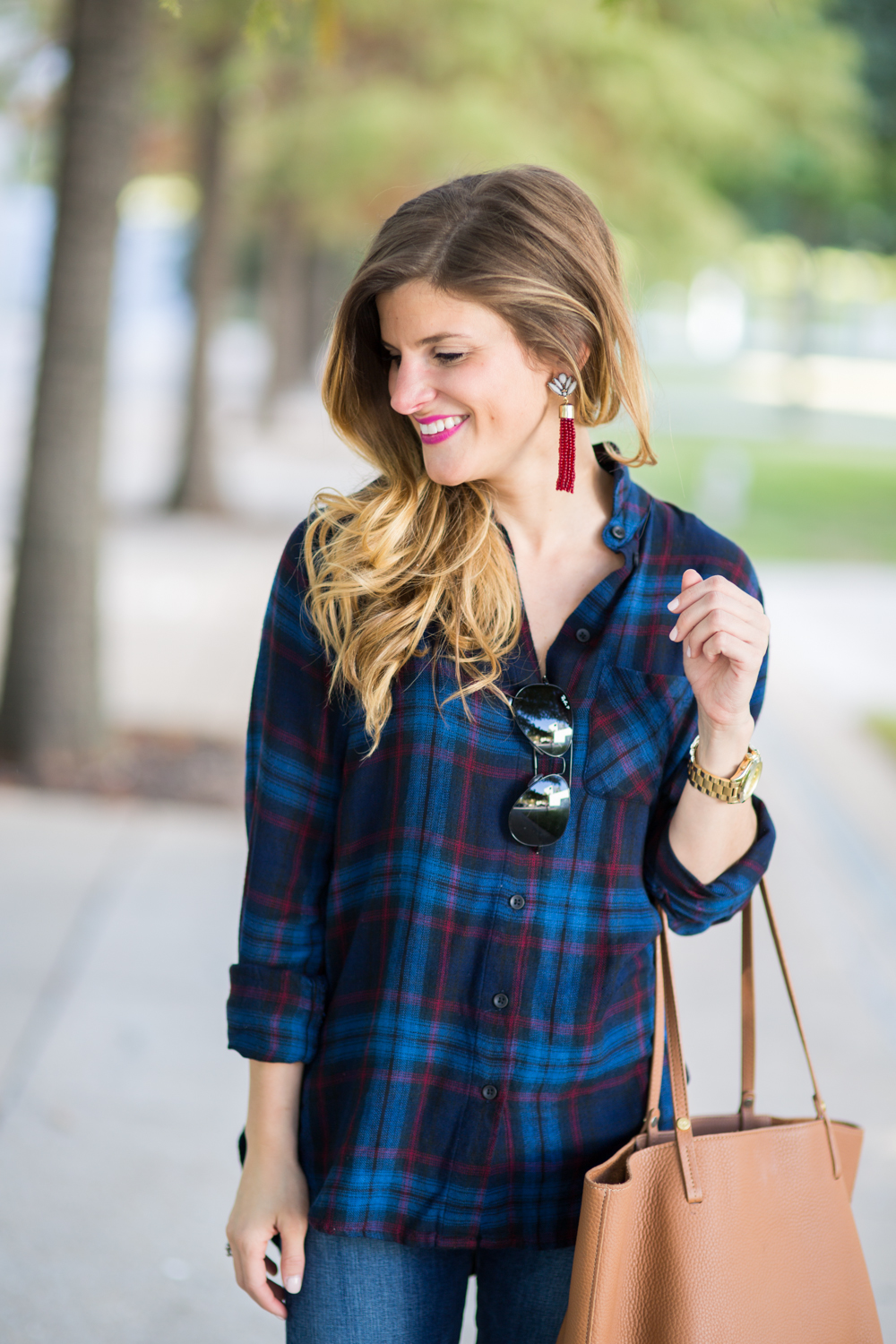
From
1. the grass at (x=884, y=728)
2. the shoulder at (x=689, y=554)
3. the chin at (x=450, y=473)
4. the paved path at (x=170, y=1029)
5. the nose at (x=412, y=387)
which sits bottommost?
the paved path at (x=170, y=1029)

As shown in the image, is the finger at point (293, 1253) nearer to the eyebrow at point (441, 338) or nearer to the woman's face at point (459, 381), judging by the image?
the woman's face at point (459, 381)

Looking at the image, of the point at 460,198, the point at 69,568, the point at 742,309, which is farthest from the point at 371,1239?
the point at 742,309

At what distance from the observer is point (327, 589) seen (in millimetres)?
1738

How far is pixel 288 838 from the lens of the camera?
1.75 meters

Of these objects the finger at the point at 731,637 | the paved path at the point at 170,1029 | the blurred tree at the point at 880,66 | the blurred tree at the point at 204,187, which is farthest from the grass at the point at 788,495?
the finger at the point at 731,637

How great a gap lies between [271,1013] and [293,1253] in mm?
299

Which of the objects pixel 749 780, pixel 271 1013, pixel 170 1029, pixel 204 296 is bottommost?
pixel 170 1029

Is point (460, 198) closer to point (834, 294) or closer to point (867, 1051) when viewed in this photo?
point (867, 1051)

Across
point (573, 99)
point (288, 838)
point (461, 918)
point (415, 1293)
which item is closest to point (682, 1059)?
point (461, 918)

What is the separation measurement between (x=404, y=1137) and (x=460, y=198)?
117cm

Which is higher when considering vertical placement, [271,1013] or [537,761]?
[537,761]

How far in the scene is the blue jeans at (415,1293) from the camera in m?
1.70

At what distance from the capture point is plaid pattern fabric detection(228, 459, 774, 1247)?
1687mm

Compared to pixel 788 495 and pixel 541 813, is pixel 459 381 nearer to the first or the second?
pixel 541 813
